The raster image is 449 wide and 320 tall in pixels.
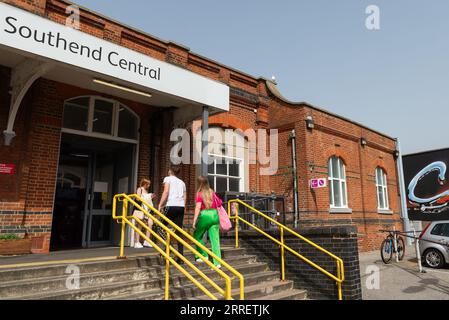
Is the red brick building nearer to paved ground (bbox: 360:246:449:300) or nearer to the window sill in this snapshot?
the window sill

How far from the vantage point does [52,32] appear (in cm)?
593

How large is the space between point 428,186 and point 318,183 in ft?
40.1

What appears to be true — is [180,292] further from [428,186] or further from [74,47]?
[428,186]

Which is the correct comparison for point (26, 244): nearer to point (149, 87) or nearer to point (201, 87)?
point (149, 87)

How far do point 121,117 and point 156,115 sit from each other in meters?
0.98

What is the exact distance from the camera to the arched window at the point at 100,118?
27.7ft

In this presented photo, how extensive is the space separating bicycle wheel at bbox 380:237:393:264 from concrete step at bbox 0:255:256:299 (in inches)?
293

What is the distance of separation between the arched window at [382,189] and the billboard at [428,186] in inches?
148

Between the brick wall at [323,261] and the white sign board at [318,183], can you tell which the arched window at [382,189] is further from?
the brick wall at [323,261]

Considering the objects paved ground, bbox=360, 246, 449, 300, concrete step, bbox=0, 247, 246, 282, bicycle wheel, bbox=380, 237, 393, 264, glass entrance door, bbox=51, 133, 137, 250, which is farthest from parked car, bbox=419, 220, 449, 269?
glass entrance door, bbox=51, 133, 137, 250

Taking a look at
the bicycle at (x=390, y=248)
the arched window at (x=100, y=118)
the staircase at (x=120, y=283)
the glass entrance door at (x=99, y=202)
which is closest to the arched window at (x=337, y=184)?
the bicycle at (x=390, y=248)
